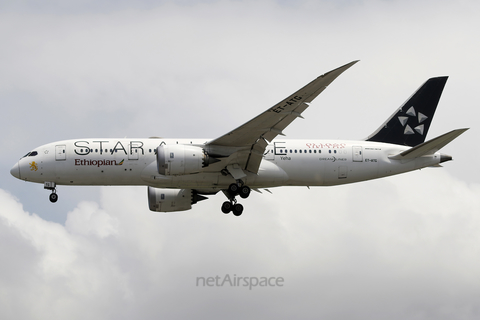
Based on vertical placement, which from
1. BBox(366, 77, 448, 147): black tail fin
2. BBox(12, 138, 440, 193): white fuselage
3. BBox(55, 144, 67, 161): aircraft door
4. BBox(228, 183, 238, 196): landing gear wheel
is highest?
BBox(366, 77, 448, 147): black tail fin

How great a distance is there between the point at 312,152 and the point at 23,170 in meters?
→ 17.3

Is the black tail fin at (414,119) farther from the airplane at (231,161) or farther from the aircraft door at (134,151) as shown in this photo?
the aircraft door at (134,151)

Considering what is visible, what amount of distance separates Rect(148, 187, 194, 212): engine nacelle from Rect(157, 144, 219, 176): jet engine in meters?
7.17

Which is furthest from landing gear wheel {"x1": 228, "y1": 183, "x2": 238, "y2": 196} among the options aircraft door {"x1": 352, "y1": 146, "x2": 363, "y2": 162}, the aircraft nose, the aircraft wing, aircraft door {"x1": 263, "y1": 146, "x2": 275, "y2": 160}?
the aircraft nose

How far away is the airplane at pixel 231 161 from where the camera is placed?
118 feet

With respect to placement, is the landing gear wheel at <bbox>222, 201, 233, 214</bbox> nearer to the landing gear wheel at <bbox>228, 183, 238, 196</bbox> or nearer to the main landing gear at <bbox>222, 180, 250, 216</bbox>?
the main landing gear at <bbox>222, 180, 250, 216</bbox>

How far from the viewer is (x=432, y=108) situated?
4394cm

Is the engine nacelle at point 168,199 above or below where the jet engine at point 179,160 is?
below

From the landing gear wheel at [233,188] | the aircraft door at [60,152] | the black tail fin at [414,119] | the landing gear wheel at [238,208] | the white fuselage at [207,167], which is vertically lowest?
the landing gear wheel at [238,208]

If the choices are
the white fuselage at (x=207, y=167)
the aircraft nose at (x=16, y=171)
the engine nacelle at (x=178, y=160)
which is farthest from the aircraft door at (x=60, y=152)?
the engine nacelle at (x=178, y=160)

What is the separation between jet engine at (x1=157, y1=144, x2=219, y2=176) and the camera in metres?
35.4

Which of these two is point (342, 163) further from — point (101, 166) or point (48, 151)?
point (48, 151)

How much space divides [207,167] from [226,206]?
134 inches

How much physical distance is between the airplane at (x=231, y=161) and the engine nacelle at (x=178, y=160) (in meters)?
0.05
